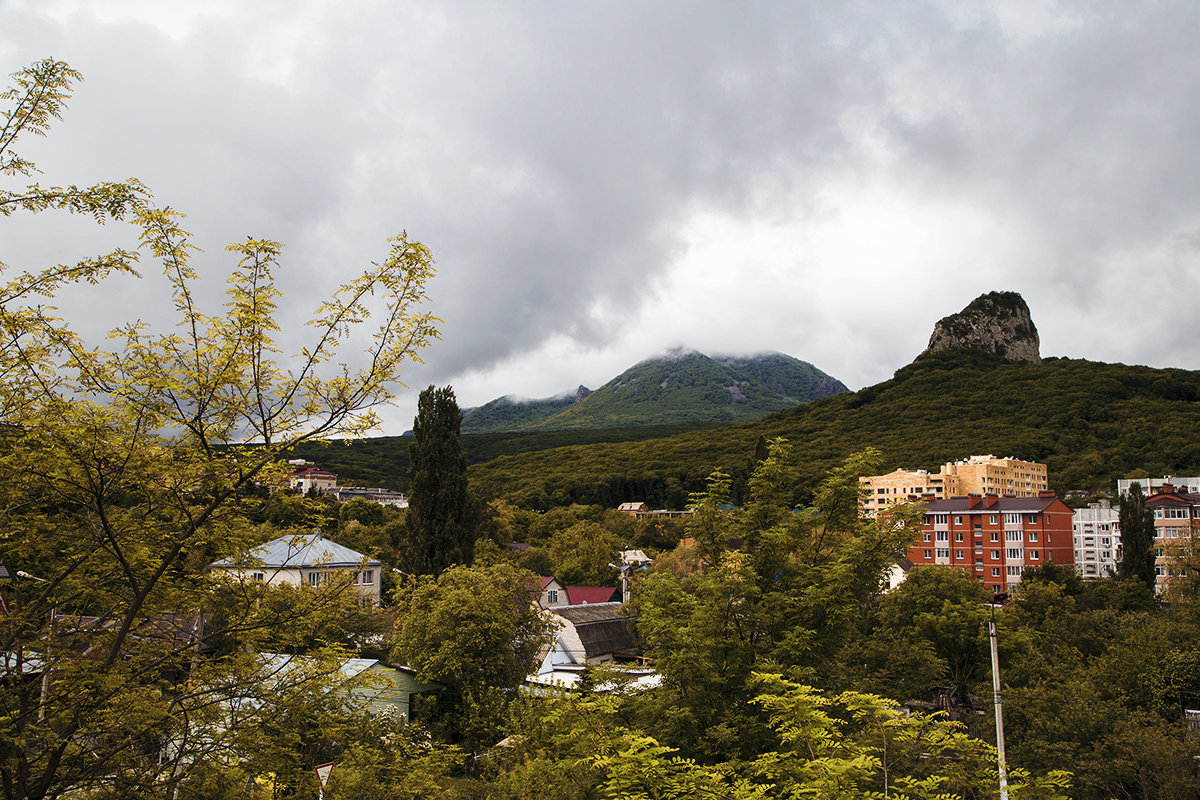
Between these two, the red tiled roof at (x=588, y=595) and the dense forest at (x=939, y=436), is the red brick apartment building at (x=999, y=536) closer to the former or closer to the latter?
the dense forest at (x=939, y=436)

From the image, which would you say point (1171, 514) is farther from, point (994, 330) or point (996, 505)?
point (994, 330)

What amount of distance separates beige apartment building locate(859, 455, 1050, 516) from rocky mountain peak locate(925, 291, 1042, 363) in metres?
84.1

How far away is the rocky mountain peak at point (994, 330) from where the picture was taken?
579 feet

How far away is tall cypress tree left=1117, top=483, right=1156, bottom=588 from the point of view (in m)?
49.2

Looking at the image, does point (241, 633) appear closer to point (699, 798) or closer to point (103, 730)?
point (103, 730)

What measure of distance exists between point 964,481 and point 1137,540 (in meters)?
47.7

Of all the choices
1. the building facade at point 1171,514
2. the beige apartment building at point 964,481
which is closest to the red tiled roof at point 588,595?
the building facade at point 1171,514

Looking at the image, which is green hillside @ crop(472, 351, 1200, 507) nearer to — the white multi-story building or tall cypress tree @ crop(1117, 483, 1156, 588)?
the white multi-story building

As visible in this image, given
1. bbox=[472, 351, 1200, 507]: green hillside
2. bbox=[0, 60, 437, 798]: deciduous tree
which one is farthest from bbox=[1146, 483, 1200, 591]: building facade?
bbox=[0, 60, 437, 798]: deciduous tree

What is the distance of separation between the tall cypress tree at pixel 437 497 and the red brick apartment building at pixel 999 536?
42.6m

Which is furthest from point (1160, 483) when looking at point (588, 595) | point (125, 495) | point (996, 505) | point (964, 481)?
point (125, 495)

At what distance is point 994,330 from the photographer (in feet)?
585

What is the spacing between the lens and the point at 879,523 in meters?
14.3

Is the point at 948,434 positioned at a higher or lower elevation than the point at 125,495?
higher
